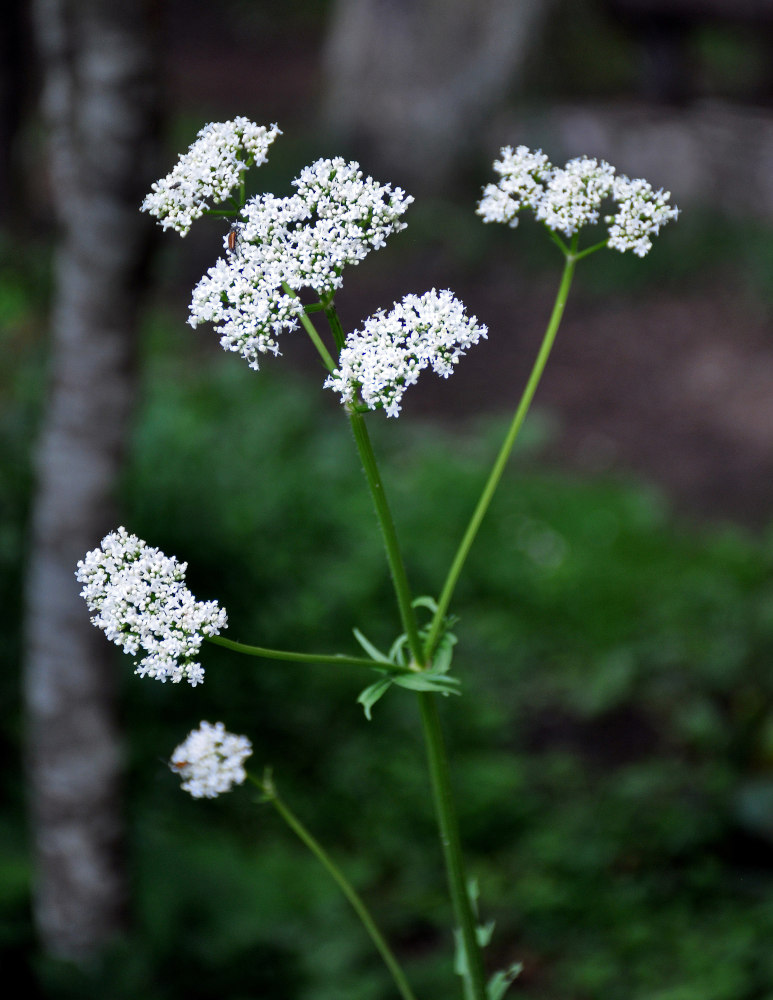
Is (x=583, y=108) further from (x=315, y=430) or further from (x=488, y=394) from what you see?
(x=315, y=430)

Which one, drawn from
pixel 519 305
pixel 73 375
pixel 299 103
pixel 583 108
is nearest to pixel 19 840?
pixel 73 375

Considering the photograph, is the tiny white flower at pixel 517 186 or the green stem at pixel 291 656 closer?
the green stem at pixel 291 656

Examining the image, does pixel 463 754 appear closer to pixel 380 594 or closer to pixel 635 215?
pixel 380 594

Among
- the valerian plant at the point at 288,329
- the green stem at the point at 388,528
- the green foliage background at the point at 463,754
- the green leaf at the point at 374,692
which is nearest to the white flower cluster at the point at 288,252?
the valerian plant at the point at 288,329

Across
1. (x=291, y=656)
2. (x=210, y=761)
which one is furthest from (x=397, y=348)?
(x=210, y=761)

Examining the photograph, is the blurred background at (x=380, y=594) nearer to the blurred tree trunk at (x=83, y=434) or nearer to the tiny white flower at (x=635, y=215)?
the blurred tree trunk at (x=83, y=434)

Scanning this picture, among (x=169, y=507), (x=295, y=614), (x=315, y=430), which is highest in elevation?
(x=315, y=430)

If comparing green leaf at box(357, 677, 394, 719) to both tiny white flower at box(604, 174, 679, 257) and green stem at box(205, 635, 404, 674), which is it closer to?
green stem at box(205, 635, 404, 674)
